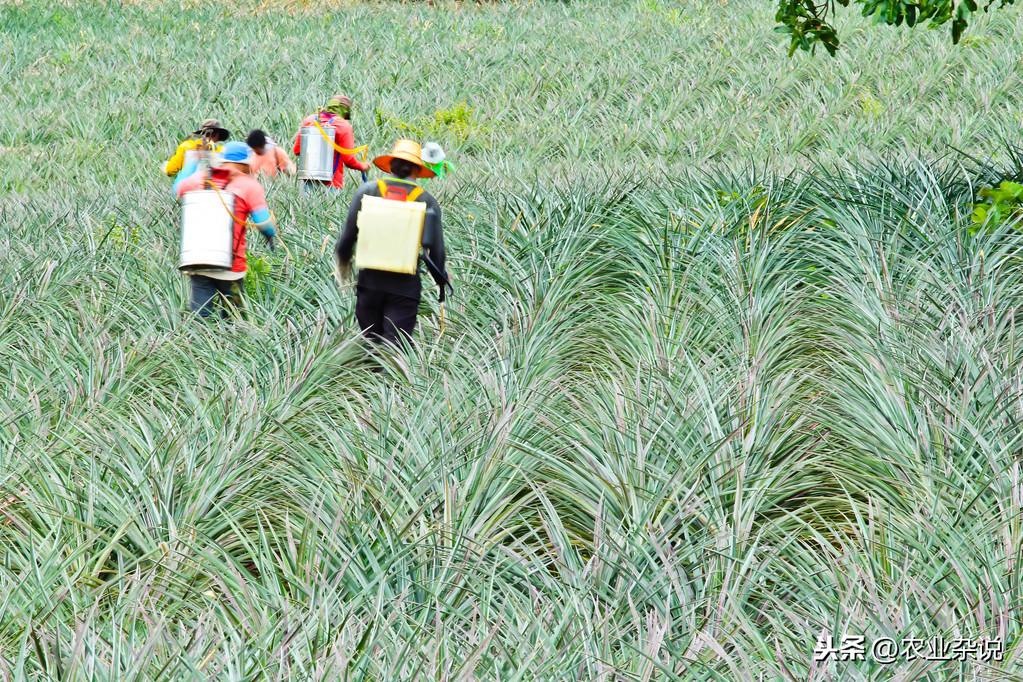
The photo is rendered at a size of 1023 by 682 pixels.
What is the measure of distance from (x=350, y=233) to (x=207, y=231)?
101 centimetres

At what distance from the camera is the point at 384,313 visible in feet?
20.3

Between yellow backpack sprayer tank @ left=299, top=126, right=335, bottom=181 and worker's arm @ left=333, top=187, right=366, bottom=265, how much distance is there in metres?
4.53

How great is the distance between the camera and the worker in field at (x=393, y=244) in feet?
19.3

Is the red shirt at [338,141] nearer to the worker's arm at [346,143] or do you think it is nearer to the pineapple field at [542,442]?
the worker's arm at [346,143]

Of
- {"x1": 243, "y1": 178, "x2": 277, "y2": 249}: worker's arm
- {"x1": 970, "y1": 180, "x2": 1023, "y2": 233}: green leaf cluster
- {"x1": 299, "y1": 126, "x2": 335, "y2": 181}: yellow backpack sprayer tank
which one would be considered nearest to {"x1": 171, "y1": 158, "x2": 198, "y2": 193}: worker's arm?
{"x1": 243, "y1": 178, "x2": 277, "y2": 249}: worker's arm

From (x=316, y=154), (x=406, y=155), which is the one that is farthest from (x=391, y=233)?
(x=316, y=154)

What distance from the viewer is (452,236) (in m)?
7.52

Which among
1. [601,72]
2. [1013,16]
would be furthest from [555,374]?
[1013,16]

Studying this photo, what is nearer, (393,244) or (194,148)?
(393,244)

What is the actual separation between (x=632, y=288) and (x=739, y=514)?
9.27 feet

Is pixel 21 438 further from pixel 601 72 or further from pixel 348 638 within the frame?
pixel 601 72

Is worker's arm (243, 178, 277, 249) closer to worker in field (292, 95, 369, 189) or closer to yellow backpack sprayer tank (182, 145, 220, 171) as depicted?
yellow backpack sprayer tank (182, 145, 220, 171)

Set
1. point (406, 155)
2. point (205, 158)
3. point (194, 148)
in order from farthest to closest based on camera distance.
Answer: point (194, 148), point (205, 158), point (406, 155)

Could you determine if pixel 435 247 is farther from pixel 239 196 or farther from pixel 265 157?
pixel 265 157
